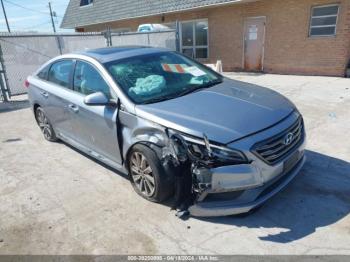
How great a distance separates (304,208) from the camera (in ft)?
9.71

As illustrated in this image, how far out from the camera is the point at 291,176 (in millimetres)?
2965

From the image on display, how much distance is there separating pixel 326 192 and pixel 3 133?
611 centimetres

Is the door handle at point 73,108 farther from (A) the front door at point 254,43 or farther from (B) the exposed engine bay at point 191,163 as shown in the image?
(A) the front door at point 254,43

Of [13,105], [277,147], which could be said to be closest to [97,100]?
[277,147]

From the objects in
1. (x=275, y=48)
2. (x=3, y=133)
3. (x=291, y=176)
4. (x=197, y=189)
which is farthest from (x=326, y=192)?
(x=275, y=48)

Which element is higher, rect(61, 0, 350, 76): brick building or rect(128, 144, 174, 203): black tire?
rect(61, 0, 350, 76): brick building

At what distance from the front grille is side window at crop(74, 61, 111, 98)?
72.4 inches

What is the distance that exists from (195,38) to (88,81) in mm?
11160

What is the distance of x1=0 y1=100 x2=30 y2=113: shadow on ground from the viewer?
26.7ft

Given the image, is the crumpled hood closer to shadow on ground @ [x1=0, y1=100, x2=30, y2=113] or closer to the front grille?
the front grille

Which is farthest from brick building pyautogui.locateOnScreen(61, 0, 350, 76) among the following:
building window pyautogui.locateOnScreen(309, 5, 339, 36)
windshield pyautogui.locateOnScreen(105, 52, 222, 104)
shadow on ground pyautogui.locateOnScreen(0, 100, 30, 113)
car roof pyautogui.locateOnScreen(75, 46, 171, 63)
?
shadow on ground pyautogui.locateOnScreen(0, 100, 30, 113)

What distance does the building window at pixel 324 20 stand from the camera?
30.7 ft

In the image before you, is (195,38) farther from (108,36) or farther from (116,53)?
(116,53)

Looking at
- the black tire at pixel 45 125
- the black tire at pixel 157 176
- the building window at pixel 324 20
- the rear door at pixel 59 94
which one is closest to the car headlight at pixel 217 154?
the black tire at pixel 157 176
